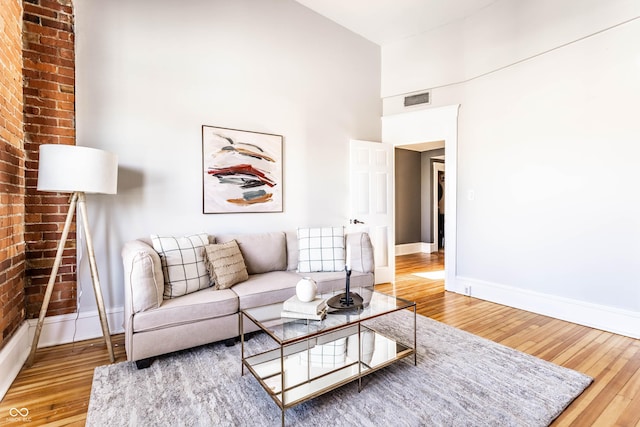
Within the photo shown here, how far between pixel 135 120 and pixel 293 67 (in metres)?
1.86

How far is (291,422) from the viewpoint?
161 centimetres

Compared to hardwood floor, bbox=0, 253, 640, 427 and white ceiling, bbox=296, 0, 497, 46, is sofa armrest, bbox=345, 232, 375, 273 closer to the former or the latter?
hardwood floor, bbox=0, 253, 640, 427

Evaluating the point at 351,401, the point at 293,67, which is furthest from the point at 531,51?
the point at 351,401

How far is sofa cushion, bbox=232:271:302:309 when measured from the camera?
2502 mm

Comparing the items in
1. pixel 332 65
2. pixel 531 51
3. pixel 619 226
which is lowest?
pixel 619 226

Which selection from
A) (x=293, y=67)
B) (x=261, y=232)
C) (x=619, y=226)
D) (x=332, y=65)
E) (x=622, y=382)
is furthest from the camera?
(x=332, y=65)

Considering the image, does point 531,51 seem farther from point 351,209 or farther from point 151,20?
point 151,20

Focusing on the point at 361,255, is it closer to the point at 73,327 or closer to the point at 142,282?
the point at 142,282

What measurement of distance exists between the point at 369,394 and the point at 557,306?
7.95 feet

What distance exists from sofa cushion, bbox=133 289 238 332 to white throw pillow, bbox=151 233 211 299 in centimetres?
7

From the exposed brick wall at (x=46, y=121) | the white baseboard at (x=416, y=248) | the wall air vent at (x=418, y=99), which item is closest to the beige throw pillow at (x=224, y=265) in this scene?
the exposed brick wall at (x=46, y=121)

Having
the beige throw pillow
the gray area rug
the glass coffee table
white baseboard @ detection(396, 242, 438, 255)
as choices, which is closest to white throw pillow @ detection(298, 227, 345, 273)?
the beige throw pillow

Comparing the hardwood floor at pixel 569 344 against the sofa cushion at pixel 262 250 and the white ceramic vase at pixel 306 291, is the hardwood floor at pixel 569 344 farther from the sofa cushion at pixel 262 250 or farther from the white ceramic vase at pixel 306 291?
the sofa cushion at pixel 262 250

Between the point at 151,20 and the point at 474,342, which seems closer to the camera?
the point at 474,342
